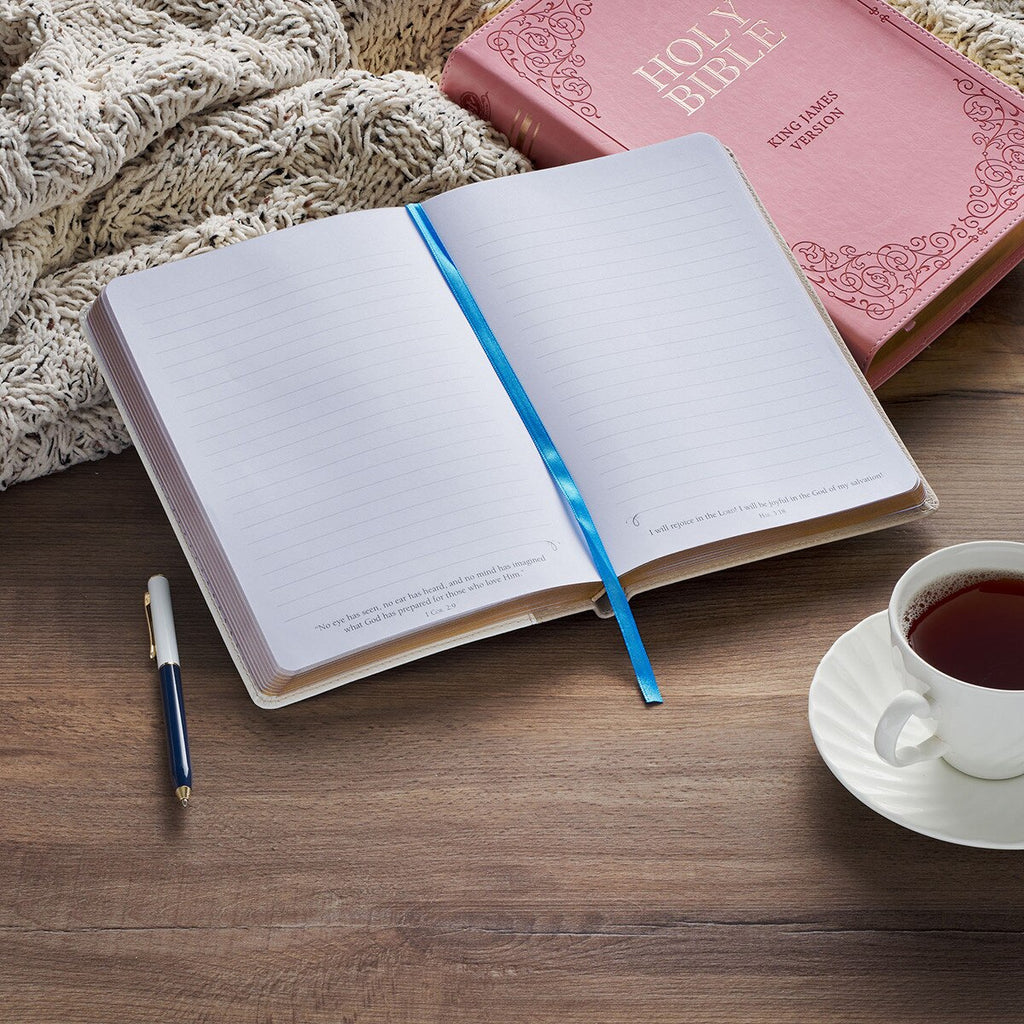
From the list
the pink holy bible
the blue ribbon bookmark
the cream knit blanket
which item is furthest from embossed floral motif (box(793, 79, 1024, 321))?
the blue ribbon bookmark

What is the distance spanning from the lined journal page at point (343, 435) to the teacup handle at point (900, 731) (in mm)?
176

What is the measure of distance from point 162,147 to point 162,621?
0.33 meters

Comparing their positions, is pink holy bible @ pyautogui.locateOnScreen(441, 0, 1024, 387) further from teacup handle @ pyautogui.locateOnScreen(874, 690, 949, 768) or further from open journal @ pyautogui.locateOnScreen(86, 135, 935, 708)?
teacup handle @ pyautogui.locateOnScreen(874, 690, 949, 768)

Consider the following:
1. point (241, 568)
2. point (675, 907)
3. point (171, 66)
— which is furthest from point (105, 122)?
point (675, 907)

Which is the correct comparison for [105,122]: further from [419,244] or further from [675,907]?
[675,907]

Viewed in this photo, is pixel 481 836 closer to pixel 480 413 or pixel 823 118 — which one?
pixel 480 413

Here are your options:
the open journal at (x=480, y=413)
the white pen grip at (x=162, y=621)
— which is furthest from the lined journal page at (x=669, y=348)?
the white pen grip at (x=162, y=621)

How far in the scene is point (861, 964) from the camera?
544 mm

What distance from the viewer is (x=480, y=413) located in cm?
67

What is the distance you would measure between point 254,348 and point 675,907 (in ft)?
1.27

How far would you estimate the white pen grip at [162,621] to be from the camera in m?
0.63

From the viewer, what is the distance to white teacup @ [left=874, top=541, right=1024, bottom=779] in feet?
1.69

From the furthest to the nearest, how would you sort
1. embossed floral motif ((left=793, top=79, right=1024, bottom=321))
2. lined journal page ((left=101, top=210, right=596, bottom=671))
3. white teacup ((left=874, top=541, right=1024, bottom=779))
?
embossed floral motif ((left=793, top=79, right=1024, bottom=321)), lined journal page ((left=101, top=210, right=596, bottom=671)), white teacup ((left=874, top=541, right=1024, bottom=779))

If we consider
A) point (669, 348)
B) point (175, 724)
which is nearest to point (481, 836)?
point (175, 724)
